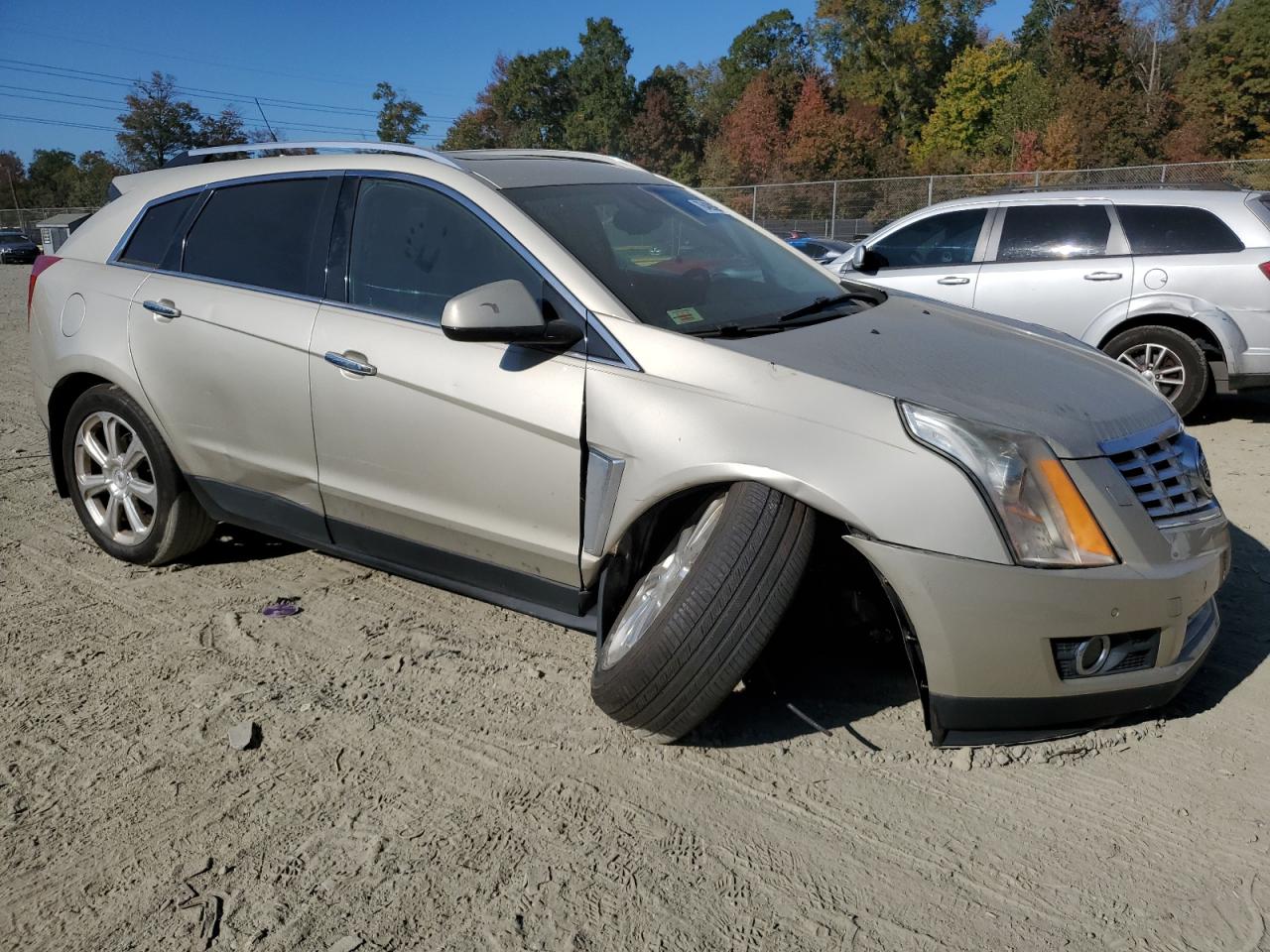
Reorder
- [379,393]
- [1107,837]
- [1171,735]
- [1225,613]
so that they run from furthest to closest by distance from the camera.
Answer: [1225,613]
[379,393]
[1171,735]
[1107,837]

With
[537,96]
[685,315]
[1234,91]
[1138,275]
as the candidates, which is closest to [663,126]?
[537,96]

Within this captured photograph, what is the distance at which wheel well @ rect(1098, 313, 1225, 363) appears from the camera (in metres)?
7.45

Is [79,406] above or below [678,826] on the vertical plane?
above

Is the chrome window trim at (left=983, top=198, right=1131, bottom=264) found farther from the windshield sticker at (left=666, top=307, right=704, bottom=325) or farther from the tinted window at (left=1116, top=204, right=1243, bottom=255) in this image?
the windshield sticker at (left=666, top=307, right=704, bottom=325)

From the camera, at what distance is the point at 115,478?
4.61 metres

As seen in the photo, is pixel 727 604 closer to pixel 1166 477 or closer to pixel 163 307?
pixel 1166 477

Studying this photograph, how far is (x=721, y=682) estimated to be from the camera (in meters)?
2.90

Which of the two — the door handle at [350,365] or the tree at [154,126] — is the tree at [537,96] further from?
the door handle at [350,365]

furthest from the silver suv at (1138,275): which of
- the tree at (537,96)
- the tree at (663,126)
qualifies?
the tree at (537,96)

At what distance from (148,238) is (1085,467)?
3.81m

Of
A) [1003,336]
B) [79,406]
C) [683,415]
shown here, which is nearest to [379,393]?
[683,415]

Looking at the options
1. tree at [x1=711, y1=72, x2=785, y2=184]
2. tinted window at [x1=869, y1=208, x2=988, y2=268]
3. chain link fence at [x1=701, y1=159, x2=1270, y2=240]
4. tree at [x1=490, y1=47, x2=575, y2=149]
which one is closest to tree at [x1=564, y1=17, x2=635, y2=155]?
tree at [x1=490, y1=47, x2=575, y2=149]

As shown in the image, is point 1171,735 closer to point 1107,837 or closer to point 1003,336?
point 1107,837

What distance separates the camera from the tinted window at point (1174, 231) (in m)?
7.45
